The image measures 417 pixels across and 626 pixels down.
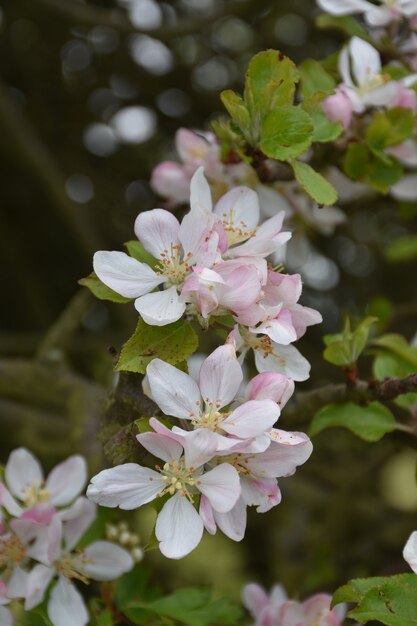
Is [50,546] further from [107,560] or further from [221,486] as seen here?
[221,486]

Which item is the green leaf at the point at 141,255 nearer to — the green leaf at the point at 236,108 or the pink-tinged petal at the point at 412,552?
the green leaf at the point at 236,108

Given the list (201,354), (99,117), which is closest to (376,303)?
(201,354)

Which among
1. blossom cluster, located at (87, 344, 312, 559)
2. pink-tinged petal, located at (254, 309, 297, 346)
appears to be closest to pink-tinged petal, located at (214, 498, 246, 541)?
blossom cluster, located at (87, 344, 312, 559)

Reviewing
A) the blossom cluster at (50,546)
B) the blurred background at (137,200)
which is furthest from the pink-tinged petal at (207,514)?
the blurred background at (137,200)

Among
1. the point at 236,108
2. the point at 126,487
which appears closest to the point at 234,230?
the point at 236,108

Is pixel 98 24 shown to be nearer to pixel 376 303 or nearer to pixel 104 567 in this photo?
pixel 376 303

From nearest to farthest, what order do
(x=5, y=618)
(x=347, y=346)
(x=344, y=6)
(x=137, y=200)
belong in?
(x=5, y=618) < (x=347, y=346) < (x=344, y=6) < (x=137, y=200)
